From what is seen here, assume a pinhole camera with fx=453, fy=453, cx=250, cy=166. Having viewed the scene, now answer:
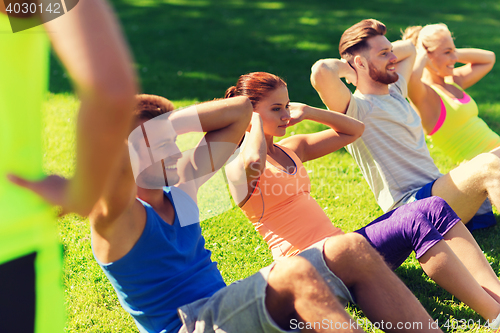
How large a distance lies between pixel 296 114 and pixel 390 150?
0.87 meters

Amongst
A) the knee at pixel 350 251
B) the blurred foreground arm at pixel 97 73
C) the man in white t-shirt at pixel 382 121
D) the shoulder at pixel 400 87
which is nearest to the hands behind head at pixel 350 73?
the man in white t-shirt at pixel 382 121

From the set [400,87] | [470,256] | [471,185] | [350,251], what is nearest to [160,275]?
[350,251]

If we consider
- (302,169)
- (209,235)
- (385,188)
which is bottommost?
(209,235)

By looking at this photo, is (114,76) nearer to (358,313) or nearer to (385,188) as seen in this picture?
(358,313)

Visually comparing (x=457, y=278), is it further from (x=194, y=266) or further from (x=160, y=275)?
(x=160, y=275)

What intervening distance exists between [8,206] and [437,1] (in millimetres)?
16364

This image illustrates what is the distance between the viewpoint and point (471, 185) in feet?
10.1

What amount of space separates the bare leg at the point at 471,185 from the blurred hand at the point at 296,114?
42.9 inches

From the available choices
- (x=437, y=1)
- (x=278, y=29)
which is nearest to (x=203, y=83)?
(x=278, y=29)

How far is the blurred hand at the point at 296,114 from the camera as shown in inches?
125

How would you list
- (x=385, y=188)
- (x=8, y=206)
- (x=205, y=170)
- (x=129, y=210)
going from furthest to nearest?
(x=385, y=188), (x=205, y=170), (x=129, y=210), (x=8, y=206)

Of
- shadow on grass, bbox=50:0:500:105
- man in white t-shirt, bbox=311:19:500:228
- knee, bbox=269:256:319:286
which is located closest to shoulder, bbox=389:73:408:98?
man in white t-shirt, bbox=311:19:500:228

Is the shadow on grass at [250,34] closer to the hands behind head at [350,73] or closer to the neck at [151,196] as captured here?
the hands behind head at [350,73]

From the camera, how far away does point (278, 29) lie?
11266 millimetres
